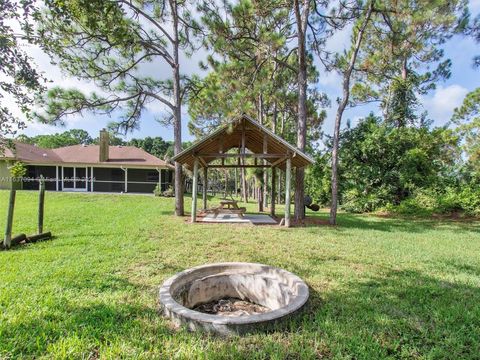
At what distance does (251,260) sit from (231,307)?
4.63 feet

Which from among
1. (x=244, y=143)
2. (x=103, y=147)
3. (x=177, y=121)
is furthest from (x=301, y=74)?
(x=103, y=147)

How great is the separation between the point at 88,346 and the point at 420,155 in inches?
688

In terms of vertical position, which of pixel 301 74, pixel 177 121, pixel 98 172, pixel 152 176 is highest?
pixel 301 74

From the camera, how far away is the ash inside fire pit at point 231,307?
395cm

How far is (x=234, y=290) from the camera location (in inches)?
176

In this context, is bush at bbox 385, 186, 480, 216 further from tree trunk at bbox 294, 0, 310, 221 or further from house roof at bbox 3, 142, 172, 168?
house roof at bbox 3, 142, 172, 168

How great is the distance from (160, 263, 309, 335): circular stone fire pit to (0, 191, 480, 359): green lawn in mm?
289

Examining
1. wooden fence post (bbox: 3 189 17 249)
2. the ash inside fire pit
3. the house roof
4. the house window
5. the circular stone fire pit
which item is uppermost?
the house roof

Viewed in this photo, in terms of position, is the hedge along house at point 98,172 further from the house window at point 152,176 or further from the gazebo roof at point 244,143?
the gazebo roof at point 244,143

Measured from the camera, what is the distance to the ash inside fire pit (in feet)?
13.0

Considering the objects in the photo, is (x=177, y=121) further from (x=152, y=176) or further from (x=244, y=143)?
(x=152, y=176)

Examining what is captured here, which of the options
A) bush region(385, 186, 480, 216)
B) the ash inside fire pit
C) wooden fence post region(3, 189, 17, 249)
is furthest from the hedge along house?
the ash inside fire pit

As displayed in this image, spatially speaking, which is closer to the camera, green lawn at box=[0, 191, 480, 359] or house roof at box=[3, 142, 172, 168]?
green lawn at box=[0, 191, 480, 359]

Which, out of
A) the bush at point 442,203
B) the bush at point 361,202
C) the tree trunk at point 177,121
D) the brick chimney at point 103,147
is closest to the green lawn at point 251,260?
the tree trunk at point 177,121
